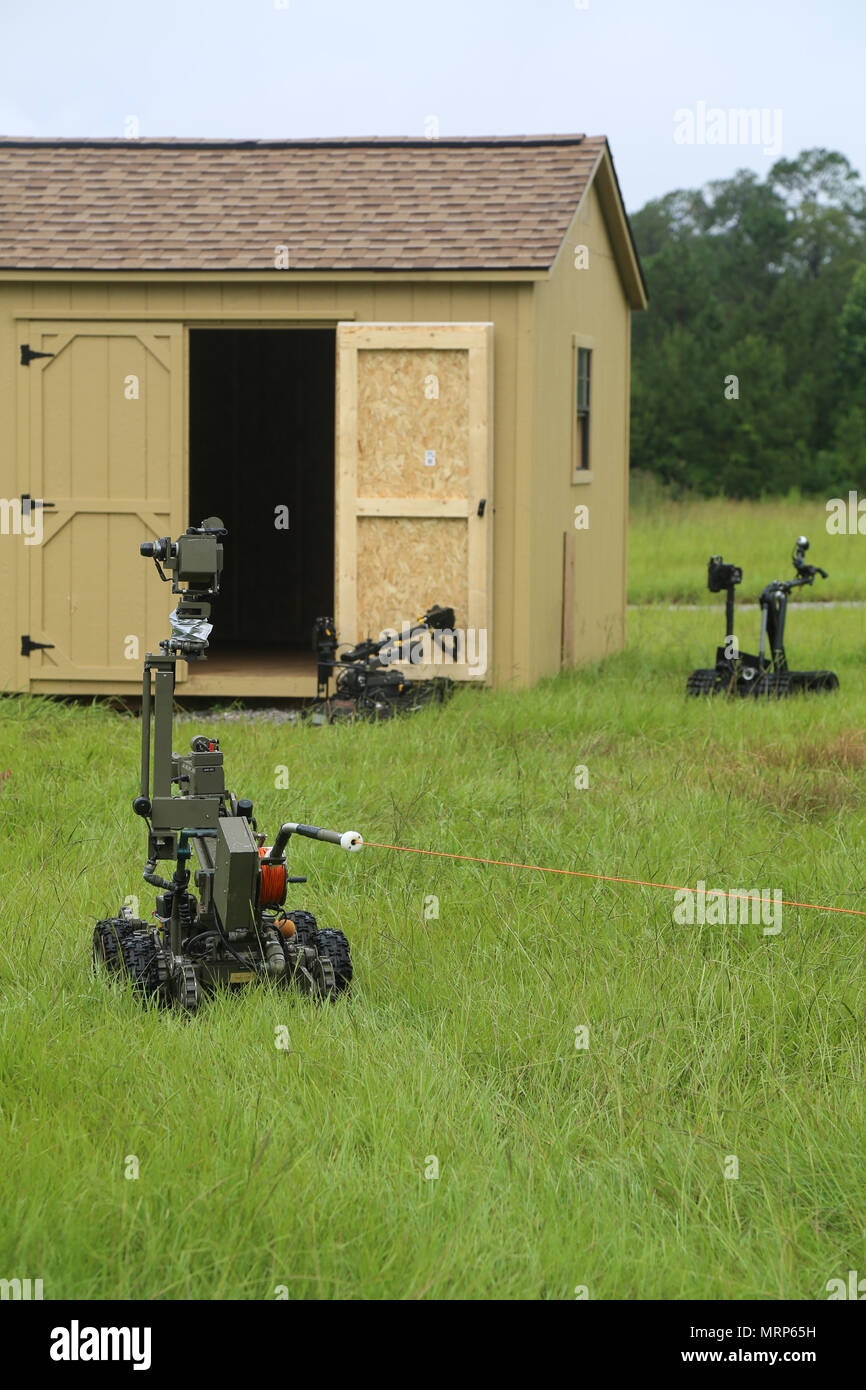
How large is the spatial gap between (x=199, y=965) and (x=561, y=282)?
8.33m

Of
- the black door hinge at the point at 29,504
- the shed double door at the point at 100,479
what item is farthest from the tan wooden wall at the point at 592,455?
the black door hinge at the point at 29,504

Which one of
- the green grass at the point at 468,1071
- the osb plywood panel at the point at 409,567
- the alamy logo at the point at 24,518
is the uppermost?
the alamy logo at the point at 24,518

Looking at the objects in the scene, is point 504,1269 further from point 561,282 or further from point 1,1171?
point 561,282

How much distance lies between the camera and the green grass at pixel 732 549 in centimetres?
1952

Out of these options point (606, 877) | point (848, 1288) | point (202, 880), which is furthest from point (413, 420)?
point (848, 1288)

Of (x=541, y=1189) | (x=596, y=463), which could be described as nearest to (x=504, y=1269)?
(x=541, y=1189)

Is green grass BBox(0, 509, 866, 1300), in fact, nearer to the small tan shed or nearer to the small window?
the small tan shed

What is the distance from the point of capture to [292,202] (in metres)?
11.8

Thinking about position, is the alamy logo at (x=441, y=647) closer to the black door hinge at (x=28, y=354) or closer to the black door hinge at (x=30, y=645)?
the black door hinge at (x=30, y=645)

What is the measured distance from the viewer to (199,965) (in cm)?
471
